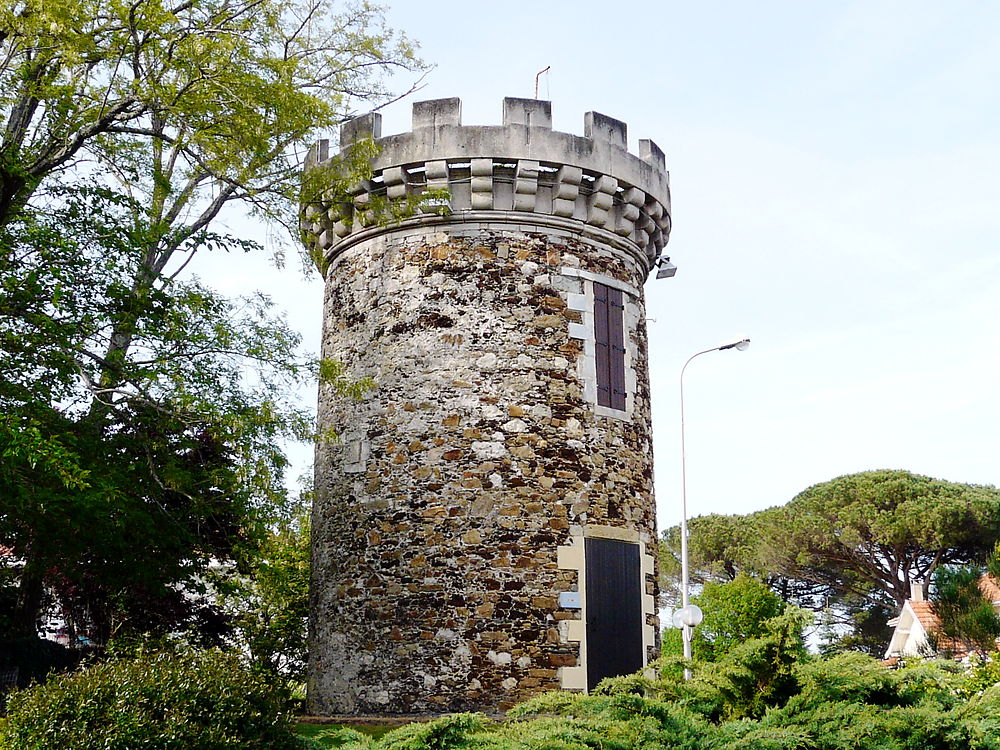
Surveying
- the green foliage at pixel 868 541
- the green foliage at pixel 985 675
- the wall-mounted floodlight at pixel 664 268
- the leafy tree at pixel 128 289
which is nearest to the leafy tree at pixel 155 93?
the leafy tree at pixel 128 289

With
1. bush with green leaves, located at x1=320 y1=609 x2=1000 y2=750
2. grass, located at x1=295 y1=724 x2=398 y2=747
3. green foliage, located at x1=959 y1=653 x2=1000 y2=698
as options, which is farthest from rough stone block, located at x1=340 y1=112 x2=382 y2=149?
green foliage, located at x1=959 y1=653 x2=1000 y2=698

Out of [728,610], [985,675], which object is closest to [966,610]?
[985,675]

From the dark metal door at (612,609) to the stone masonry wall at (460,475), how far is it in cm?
31

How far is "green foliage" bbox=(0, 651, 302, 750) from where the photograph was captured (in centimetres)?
736

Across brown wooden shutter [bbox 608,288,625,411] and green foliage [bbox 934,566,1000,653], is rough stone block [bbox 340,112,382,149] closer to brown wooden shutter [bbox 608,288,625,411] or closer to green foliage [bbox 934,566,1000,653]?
brown wooden shutter [bbox 608,288,625,411]

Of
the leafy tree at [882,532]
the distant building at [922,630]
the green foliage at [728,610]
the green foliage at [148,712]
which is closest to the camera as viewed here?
the green foliage at [148,712]

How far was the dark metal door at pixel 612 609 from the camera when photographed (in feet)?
40.3

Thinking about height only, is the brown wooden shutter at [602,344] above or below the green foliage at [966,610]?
above

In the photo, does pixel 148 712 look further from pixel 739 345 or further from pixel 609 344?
pixel 739 345

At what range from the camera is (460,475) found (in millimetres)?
12414

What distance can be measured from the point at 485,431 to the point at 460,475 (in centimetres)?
63

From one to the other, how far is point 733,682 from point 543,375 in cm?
528

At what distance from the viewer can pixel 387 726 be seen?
11.4 meters

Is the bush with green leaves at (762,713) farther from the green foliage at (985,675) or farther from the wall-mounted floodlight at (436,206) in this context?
the wall-mounted floodlight at (436,206)
